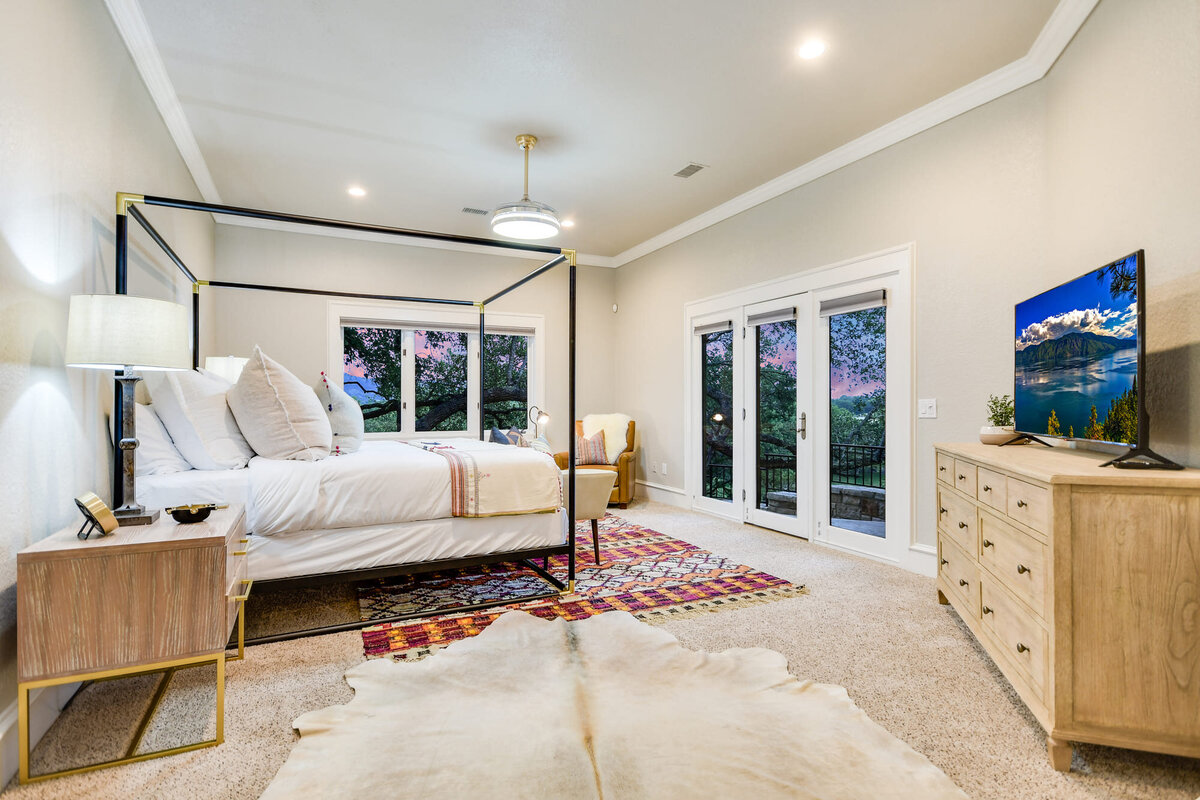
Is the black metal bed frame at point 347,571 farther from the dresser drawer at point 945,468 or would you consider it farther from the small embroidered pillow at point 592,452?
the small embroidered pillow at point 592,452

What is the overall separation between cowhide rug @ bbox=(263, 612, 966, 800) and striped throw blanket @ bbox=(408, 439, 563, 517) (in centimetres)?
72

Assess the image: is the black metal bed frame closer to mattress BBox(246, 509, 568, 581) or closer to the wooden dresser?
mattress BBox(246, 509, 568, 581)

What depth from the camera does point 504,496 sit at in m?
3.03

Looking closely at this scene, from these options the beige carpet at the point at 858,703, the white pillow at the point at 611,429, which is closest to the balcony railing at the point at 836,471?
the beige carpet at the point at 858,703

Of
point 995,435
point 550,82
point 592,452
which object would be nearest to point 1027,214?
point 995,435

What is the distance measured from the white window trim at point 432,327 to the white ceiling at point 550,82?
1329mm

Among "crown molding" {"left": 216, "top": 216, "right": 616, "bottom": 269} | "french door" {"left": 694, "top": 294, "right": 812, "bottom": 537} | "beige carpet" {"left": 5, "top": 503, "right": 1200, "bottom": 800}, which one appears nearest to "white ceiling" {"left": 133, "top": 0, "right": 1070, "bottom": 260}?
"crown molding" {"left": 216, "top": 216, "right": 616, "bottom": 269}

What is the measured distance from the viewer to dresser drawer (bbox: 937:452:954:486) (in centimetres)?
272

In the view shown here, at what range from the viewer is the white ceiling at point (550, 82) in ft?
8.80

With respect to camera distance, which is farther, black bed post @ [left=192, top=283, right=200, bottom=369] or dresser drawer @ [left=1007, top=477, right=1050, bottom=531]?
black bed post @ [left=192, top=283, right=200, bottom=369]

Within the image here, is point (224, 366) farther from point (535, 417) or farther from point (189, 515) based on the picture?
point (535, 417)

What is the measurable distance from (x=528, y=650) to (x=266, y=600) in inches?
64.8

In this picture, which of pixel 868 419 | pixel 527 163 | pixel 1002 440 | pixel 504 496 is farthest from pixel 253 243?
pixel 1002 440

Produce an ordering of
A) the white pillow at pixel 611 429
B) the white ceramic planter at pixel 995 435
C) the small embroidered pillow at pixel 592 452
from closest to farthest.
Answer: the white ceramic planter at pixel 995 435
the small embroidered pillow at pixel 592 452
the white pillow at pixel 611 429
